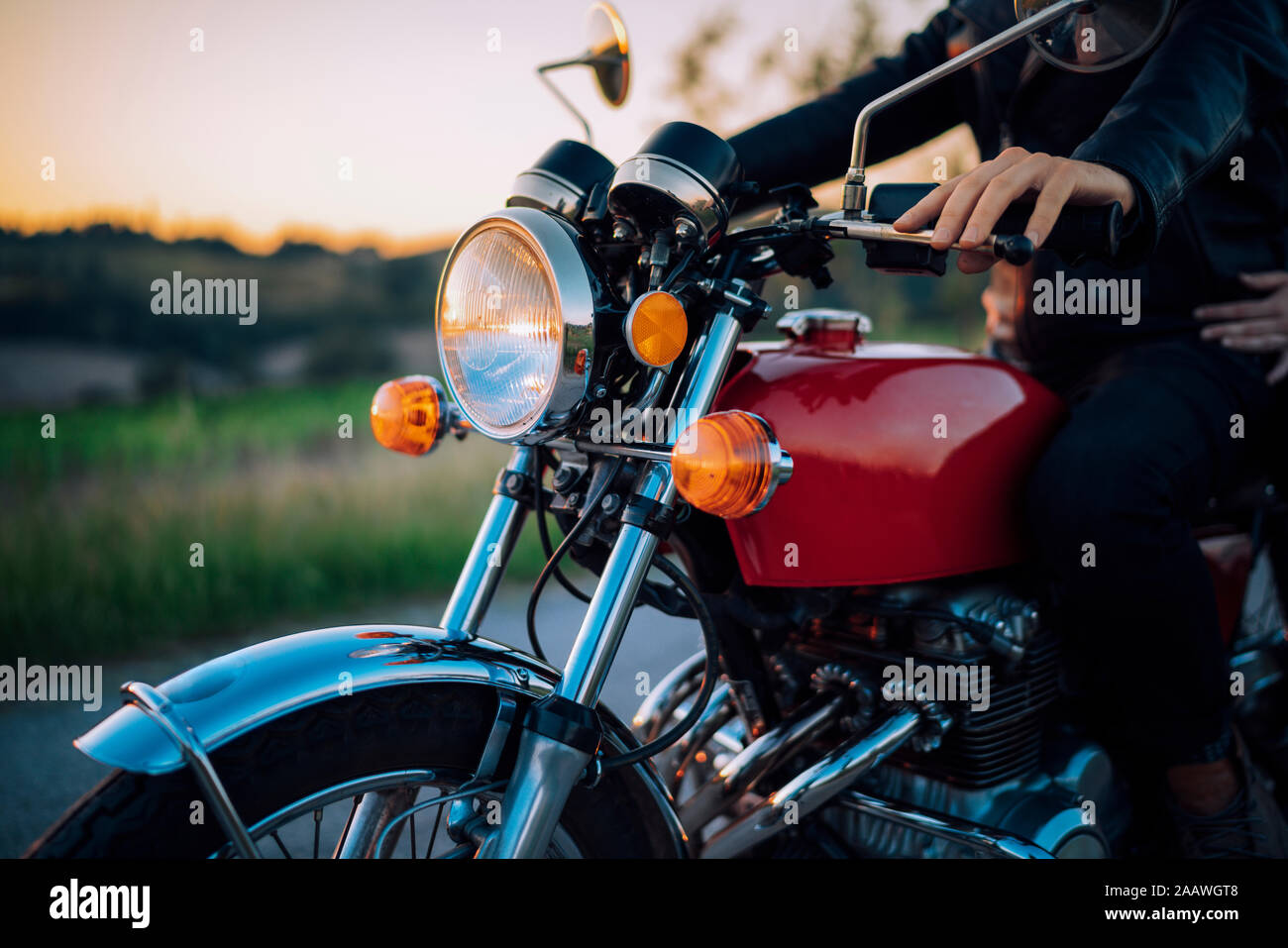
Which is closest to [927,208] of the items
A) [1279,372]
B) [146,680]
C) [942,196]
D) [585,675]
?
[942,196]

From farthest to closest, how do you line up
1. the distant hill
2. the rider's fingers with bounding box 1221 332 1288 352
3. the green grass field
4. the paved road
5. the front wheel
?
the distant hill → the green grass field → the paved road → the rider's fingers with bounding box 1221 332 1288 352 → the front wheel

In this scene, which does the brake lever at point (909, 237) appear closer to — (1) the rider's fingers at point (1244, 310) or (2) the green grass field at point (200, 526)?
(1) the rider's fingers at point (1244, 310)

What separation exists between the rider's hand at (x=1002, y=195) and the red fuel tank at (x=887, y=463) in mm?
339

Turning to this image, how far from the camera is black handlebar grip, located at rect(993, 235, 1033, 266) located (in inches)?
41.0

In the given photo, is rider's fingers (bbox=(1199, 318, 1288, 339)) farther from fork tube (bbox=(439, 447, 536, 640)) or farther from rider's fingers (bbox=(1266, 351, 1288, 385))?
fork tube (bbox=(439, 447, 536, 640))

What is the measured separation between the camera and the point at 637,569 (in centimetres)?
119

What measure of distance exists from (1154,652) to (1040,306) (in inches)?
25.7

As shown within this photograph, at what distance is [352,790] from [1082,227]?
108 centimetres

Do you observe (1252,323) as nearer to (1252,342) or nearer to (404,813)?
(1252,342)

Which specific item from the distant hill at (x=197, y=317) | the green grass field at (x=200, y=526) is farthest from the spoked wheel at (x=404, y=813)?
the distant hill at (x=197, y=317)

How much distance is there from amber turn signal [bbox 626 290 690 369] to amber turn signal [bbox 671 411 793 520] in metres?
0.10

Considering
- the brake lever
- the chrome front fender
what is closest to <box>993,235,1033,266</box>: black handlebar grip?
the brake lever

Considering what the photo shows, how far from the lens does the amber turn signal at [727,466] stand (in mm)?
1101
